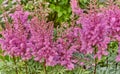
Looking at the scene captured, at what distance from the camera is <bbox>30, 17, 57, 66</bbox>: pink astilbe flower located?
2789mm

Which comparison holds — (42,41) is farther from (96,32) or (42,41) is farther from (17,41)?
(96,32)

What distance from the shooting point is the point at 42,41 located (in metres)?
2.83

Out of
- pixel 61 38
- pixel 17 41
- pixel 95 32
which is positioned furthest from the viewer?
pixel 61 38

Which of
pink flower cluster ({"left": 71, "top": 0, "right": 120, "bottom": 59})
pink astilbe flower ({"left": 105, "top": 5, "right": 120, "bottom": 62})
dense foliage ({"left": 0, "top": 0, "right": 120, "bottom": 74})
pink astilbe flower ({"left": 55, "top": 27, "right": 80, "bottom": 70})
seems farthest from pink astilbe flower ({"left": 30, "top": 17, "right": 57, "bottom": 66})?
pink astilbe flower ({"left": 105, "top": 5, "right": 120, "bottom": 62})

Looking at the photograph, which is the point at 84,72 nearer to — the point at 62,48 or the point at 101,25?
the point at 62,48

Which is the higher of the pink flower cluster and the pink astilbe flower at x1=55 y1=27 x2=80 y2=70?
the pink flower cluster

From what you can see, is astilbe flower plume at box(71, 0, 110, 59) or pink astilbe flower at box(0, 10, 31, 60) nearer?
astilbe flower plume at box(71, 0, 110, 59)

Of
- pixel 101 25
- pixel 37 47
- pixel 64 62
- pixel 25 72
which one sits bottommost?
pixel 25 72

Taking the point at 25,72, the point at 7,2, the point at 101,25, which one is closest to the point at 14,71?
the point at 25,72

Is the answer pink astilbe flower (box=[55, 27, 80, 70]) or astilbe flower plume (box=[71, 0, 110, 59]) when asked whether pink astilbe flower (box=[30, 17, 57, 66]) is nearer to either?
pink astilbe flower (box=[55, 27, 80, 70])

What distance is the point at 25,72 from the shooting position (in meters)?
3.45

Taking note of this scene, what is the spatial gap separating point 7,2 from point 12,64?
1.59m

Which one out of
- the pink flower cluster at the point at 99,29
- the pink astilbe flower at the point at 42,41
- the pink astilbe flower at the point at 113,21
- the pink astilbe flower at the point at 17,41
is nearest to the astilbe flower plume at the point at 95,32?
the pink flower cluster at the point at 99,29

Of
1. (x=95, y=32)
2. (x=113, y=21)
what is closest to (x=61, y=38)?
(x=95, y=32)
